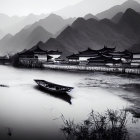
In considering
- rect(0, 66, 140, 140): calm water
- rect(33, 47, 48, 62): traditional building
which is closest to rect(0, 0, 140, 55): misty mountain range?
rect(33, 47, 48, 62): traditional building

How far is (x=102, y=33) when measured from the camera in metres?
141

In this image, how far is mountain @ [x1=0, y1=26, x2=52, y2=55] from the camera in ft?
489

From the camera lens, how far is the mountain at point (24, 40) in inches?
5871

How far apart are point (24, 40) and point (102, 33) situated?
58.0 m

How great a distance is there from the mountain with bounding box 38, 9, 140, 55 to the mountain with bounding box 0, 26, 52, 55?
25.8 m

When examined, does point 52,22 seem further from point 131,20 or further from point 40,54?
point 40,54

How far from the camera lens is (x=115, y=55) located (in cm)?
5000

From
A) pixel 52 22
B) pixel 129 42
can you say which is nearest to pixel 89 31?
pixel 129 42

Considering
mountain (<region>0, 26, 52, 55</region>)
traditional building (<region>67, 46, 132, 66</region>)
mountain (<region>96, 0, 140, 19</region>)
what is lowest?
traditional building (<region>67, 46, 132, 66</region>)

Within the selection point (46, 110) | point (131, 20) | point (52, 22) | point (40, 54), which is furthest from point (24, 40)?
point (46, 110)

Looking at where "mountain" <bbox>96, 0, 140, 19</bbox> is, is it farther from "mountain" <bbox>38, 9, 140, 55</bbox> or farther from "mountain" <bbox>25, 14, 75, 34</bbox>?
"mountain" <bbox>25, 14, 75, 34</bbox>

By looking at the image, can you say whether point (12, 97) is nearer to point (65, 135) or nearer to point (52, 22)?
point (65, 135)

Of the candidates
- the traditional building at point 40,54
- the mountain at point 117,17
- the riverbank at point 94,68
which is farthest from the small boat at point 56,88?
the mountain at point 117,17

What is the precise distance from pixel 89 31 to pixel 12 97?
4967 inches
